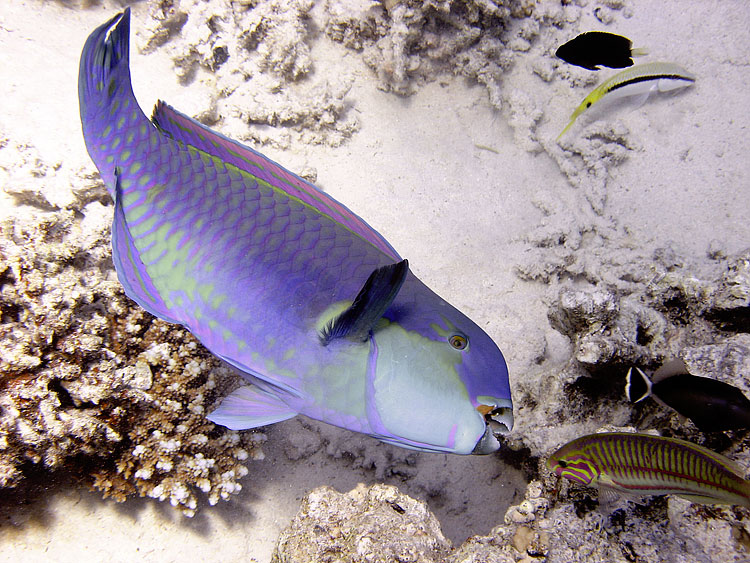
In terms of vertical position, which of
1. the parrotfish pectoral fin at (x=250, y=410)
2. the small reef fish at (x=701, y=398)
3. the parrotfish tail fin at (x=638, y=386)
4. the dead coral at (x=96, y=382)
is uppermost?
the small reef fish at (x=701, y=398)

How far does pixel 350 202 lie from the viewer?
12.2ft

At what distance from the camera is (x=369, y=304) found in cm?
126

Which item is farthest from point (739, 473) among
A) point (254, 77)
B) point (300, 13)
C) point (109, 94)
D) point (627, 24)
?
point (627, 24)

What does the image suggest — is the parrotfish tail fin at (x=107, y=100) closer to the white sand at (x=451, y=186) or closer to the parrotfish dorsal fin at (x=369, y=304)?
the parrotfish dorsal fin at (x=369, y=304)

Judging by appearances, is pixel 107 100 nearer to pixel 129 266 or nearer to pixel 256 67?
pixel 129 266

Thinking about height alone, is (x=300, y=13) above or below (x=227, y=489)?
above

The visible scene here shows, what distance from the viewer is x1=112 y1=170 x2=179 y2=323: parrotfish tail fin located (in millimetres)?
1623

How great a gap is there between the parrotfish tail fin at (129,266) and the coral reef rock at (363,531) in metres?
1.24

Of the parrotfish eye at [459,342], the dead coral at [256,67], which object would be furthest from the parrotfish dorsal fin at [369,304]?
the dead coral at [256,67]

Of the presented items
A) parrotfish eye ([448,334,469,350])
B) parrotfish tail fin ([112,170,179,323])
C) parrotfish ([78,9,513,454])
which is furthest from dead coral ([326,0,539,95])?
parrotfish eye ([448,334,469,350])

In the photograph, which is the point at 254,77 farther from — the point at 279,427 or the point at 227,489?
the point at 227,489

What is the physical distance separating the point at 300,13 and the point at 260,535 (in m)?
4.69

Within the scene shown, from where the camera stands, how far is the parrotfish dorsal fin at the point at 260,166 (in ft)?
5.61

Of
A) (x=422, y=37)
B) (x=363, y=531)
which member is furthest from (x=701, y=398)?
(x=422, y=37)
